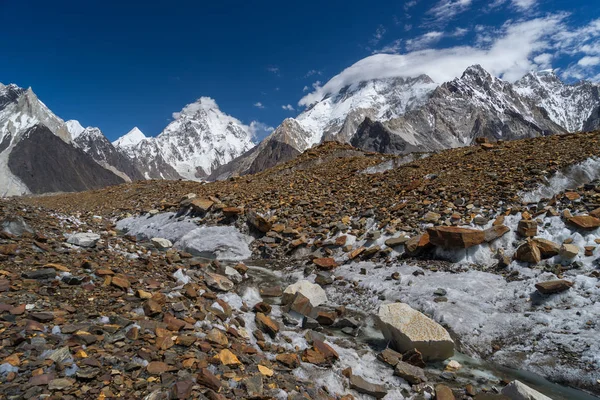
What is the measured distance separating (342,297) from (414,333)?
123 inches

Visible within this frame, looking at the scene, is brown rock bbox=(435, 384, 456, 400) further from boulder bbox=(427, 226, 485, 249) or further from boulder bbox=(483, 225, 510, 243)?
boulder bbox=(483, 225, 510, 243)

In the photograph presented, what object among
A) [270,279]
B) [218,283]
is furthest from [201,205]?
[218,283]

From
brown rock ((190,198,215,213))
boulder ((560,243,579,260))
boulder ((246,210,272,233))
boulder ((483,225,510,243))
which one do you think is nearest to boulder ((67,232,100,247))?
boulder ((246,210,272,233))

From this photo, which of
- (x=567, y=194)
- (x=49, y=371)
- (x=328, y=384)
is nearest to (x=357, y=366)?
(x=328, y=384)

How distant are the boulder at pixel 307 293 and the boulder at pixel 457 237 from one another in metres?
4.10

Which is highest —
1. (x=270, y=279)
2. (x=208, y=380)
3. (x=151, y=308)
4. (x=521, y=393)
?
(x=151, y=308)

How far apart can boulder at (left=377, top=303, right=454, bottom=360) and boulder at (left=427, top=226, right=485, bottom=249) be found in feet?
12.5

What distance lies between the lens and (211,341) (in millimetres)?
5676

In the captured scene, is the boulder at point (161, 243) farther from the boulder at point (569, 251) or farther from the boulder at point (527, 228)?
the boulder at point (569, 251)

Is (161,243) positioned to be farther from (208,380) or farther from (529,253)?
(529,253)

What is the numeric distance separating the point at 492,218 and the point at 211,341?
32.4ft

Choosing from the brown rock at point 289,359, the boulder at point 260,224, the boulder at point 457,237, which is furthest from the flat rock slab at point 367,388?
the boulder at point 260,224

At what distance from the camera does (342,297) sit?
9.88m

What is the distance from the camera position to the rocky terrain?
485cm
